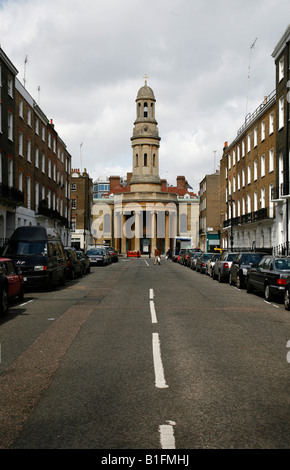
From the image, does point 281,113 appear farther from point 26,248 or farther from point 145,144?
point 145,144

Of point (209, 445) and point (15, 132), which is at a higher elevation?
point (15, 132)

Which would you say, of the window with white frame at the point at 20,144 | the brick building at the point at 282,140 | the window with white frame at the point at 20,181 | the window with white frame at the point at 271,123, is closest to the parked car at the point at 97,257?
the window with white frame at the point at 20,181

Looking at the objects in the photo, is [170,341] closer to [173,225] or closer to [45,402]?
[45,402]

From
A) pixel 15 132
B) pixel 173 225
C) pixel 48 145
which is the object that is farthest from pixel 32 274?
pixel 173 225

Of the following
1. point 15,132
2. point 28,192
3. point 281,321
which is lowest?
point 281,321

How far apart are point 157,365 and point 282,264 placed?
10487 millimetres

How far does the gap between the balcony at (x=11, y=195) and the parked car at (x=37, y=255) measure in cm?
1101

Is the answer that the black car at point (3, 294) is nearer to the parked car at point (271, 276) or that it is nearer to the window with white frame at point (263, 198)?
the parked car at point (271, 276)

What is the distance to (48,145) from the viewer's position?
1893 inches

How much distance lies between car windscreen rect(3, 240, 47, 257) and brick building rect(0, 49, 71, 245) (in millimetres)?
12095

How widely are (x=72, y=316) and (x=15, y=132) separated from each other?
2614cm

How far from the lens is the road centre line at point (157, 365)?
626 cm

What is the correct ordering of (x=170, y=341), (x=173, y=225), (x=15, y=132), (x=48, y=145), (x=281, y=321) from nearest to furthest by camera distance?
(x=170, y=341) < (x=281, y=321) < (x=15, y=132) < (x=48, y=145) < (x=173, y=225)

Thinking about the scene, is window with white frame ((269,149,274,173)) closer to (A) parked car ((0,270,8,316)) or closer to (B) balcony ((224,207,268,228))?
(B) balcony ((224,207,268,228))
